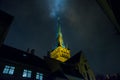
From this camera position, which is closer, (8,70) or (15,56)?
(8,70)

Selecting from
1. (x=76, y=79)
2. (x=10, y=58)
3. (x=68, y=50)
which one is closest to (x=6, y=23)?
(x=10, y=58)

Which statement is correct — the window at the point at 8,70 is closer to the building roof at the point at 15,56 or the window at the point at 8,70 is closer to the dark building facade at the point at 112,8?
the building roof at the point at 15,56

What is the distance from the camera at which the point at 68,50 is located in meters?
63.5

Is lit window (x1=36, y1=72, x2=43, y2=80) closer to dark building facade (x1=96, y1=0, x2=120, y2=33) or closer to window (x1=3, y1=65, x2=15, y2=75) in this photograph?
window (x1=3, y1=65, x2=15, y2=75)

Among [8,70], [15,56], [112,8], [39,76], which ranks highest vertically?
[15,56]

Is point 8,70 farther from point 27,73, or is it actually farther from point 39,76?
point 39,76

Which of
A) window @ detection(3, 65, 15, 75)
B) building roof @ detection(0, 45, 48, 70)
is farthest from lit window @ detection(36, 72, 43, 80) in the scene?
window @ detection(3, 65, 15, 75)

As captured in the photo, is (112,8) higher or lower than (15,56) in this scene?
lower

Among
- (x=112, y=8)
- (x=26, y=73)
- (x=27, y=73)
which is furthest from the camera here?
(x=27, y=73)

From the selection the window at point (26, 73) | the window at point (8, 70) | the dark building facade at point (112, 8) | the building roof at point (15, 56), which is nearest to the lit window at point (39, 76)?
the window at point (26, 73)

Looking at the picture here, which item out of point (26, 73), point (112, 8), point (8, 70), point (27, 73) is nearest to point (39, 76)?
point (27, 73)

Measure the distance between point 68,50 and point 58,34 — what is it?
19536 mm

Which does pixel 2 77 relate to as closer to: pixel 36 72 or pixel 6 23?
pixel 36 72

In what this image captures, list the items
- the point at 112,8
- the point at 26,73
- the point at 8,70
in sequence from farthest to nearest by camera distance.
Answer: the point at 26,73, the point at 8,70, the point at 112,8
